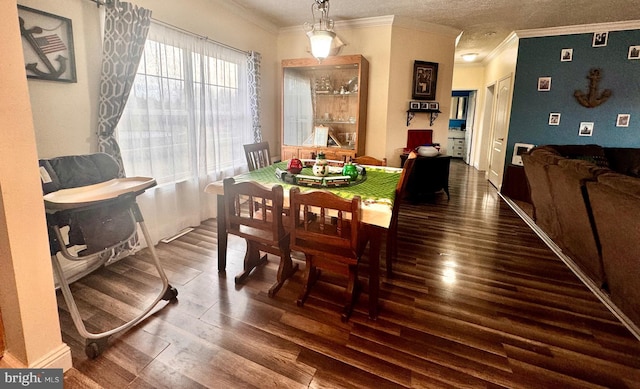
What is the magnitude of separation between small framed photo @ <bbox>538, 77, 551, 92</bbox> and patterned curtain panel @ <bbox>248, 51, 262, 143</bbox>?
4.37 metres

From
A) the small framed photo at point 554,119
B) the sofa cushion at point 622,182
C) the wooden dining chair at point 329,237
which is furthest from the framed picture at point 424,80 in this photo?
the wooden dining chair at point 329,237

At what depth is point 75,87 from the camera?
2332 millimetres

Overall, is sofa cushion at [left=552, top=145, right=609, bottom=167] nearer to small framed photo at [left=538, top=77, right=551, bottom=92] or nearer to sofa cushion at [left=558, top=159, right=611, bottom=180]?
small framed photo at [left=538, top=77, right=551, bottom=92]

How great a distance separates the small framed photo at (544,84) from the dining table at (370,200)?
3.82 m

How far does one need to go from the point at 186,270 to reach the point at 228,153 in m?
1.83

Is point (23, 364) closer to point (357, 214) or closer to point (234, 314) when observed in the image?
point (234, 314)

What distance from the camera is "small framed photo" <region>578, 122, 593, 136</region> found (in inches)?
193

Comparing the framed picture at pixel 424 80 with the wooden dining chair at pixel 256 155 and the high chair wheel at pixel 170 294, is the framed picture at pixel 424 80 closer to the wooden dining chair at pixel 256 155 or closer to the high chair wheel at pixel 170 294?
the wooden dining chair at pixel 256 155

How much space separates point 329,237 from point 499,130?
5.47 metres

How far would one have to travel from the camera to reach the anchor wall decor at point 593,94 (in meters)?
4.73

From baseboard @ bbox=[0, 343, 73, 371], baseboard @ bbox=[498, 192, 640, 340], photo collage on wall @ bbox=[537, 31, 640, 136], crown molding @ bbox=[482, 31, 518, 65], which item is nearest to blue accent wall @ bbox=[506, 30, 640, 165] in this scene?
photo collage on wall @ bbox=[537, 31, 640, 136]

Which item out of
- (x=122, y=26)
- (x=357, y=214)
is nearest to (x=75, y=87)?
(x=122, y=26)

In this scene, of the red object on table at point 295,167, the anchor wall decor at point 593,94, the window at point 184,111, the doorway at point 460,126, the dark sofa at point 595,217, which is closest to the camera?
the dark sofa at point 595,217

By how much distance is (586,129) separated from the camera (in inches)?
194
